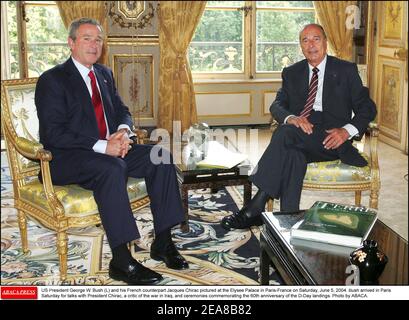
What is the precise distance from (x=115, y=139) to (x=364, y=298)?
1.54 metres

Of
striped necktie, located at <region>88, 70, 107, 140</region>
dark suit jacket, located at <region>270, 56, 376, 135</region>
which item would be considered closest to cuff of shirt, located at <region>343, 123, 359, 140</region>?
dark suit jacket, located at <region>270, 56, 376, 135</region>

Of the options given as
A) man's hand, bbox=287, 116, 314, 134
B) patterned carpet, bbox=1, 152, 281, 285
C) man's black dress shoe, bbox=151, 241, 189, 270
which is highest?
man's hand, bbox=287, 116, 314, 134

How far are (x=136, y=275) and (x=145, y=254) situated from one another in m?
0.41

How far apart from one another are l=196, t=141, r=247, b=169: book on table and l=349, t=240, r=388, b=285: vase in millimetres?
1549

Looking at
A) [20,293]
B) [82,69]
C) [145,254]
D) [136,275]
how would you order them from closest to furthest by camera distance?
[20,293]
[136,275]
[82,69]
[145,254]

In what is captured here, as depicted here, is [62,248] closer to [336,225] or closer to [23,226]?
[23,226]

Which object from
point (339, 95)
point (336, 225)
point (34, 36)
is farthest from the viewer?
point (34, 36)

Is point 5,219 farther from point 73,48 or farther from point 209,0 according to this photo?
point 209,0

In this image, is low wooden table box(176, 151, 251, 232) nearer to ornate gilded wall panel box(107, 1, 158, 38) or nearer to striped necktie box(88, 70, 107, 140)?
striped necktie box(88, 70, 107, 140)

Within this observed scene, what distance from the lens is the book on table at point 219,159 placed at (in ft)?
10.3

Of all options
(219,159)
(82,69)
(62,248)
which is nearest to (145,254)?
(62,248)

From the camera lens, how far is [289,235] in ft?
6.47

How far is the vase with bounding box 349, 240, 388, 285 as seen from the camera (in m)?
1.60

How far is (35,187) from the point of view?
8.77ft
